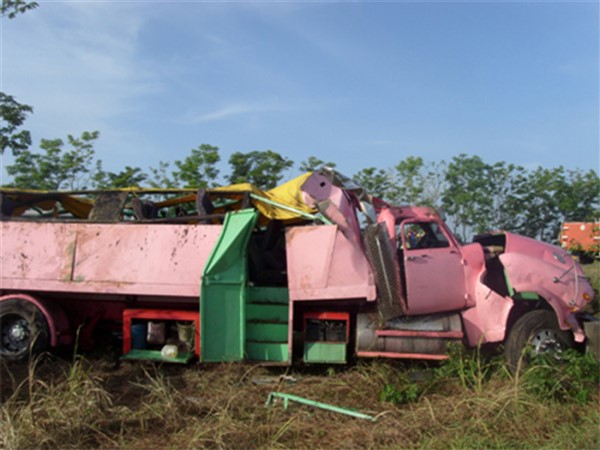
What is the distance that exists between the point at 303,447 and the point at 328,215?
119 inches

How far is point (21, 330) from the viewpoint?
7.29m

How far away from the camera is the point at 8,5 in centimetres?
1327

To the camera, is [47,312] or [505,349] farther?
[47,312]

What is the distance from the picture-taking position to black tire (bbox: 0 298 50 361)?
281 inches

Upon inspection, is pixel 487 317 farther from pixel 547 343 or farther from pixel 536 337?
pixel 547 343

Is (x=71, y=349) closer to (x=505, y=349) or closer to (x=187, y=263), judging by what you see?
(x=187, y=263)

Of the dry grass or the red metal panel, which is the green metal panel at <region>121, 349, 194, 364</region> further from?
the dry grass

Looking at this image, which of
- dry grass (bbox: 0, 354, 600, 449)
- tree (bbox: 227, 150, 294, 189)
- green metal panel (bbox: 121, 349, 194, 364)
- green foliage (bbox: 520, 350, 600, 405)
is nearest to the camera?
dry grass (bbox: 0, 354, 600, 449)

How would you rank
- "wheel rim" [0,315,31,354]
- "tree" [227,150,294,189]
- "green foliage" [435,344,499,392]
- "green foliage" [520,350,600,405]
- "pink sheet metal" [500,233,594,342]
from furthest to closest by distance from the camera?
"tree" [227,150,294,189], "wheel rim" [0,315,31,354], "pink sheet metal" [500,233,594,342], "green foliage" [435,344,499,392], "green foliage" [520,350,600,405]

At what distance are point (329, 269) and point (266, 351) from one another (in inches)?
50.5

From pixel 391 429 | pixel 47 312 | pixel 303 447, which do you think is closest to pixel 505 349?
pixel 391 429

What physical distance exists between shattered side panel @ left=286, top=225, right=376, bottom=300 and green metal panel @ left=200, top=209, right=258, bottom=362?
2.17ft

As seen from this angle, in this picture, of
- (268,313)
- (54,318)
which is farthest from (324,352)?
(54,318)

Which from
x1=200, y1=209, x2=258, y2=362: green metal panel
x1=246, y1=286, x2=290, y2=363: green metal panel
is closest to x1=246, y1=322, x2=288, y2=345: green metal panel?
x1=246, y1=286, x2=290, y2=363: green metal panel
